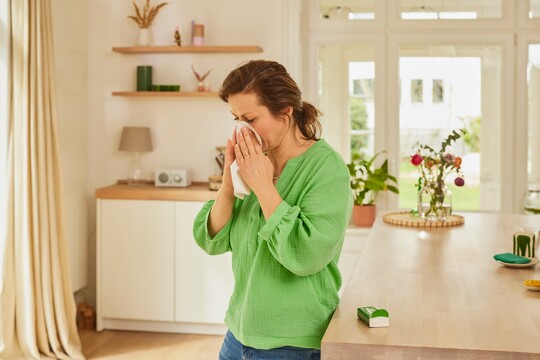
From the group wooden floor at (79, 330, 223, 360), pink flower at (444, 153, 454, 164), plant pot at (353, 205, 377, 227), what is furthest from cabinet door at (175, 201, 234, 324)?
pink flower at (444, 153, 454, 164)

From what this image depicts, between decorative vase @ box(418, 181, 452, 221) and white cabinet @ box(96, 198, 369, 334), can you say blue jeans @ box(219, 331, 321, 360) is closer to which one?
decorative vase @ box(418, 181, 452, 221)

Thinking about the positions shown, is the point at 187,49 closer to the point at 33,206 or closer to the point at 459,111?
the point at 33,206

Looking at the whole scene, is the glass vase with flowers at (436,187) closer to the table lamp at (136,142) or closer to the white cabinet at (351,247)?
the white cabinet at (351,247)

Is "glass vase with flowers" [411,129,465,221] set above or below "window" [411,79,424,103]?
below

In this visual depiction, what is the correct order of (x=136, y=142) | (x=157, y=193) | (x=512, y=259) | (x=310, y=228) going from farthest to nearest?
(x=136, y=142) < (x=157, y=193) < (x=512, y=259) < (x=310, y=228)

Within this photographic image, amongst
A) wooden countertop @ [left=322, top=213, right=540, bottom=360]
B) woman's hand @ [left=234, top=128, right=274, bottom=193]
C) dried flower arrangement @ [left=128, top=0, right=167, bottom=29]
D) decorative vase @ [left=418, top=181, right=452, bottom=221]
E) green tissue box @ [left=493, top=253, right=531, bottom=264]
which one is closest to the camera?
wooden countertop @ [left=322, top=213, right=540, bottom=360]

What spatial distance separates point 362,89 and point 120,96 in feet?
5.19

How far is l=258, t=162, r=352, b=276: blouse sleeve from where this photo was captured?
66.1 inches

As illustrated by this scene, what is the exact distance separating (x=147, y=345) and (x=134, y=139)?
4.20 feet

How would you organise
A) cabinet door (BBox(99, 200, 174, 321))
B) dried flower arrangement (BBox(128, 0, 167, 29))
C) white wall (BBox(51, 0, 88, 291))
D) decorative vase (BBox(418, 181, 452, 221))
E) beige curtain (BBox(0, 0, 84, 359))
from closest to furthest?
1. decorative vase (BBox(418, 181, 452, 221))
2. beige curtain (BBox(0, 0, 84, 359))
3. white wall (BBox(51, 0, 88, 291))
4. cabinet door (BBox(99, 200, 174, 321))
5. dried flower arrangement (BBox(128, 0, 167, 29))

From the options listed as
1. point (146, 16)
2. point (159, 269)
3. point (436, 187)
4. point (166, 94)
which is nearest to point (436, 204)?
point (436, 187)

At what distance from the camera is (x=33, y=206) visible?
418cm

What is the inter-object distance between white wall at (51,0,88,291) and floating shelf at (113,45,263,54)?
27 centimetres

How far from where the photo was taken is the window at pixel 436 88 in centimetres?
520
